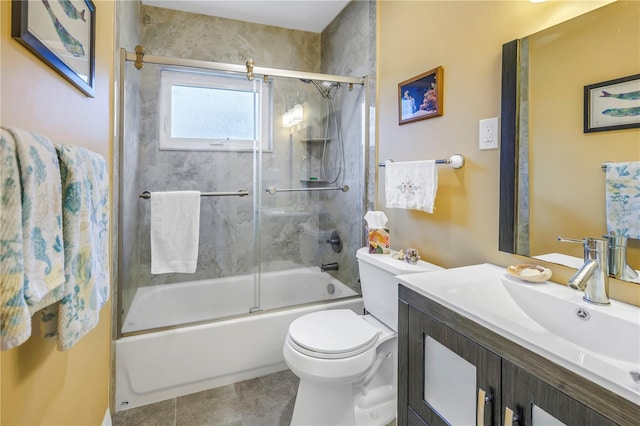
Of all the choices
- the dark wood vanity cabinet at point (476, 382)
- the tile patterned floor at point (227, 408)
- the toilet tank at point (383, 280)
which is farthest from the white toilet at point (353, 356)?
the dark wood vanity cabinet at point (476, 382)

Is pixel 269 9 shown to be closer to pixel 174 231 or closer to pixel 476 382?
pixel 174 231

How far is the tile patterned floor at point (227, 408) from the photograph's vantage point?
5.33ft

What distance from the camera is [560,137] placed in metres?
1.13

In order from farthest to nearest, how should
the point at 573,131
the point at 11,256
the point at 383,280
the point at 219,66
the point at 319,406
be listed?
the point at 219,66 < the point at 383,280 < the point at 319,406 < the point at 573,131 < the point at 11,256

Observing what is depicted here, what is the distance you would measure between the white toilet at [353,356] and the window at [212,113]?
130 cm

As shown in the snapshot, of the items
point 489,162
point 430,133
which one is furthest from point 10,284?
point 430,133

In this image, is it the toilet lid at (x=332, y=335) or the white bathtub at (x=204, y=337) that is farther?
the white bathtub at (x=204, y=337)

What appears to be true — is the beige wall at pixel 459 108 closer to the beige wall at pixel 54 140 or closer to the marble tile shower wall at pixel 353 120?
the marble tile shower wall at pixel 353 120

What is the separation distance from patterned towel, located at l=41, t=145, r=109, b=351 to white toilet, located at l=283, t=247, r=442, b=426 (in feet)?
2.85

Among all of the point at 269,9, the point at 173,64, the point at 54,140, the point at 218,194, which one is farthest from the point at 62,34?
the point at 269,9

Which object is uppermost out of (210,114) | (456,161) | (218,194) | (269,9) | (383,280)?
(269,9)

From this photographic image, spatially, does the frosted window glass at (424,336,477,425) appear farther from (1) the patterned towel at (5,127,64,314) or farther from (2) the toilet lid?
(1) the patterned towel at (5,127,64,314)

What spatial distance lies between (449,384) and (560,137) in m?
0.93

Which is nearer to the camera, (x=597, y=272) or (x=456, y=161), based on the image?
(x=597, y=272)
